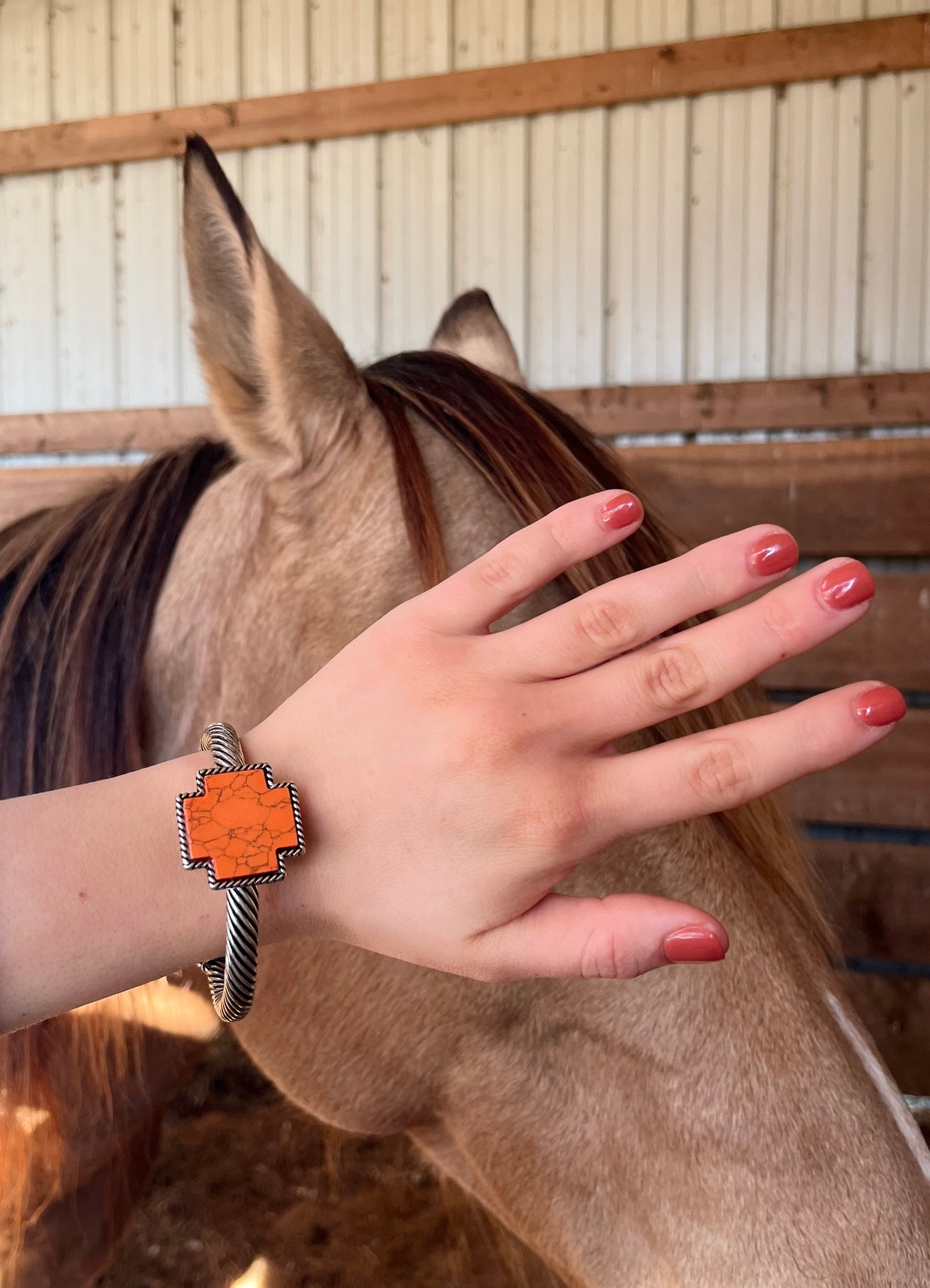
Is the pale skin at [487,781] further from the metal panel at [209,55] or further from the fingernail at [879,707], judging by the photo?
the metal panel at [209,55]

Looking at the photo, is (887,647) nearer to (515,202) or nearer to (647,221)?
(647,221)

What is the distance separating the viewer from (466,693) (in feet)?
1.44

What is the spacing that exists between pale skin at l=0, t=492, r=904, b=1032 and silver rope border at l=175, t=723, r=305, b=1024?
0.05ft

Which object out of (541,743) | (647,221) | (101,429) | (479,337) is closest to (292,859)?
(541,743)

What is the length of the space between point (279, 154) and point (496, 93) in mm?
782

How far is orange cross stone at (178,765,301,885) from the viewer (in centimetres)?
44

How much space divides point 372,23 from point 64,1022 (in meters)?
3.07

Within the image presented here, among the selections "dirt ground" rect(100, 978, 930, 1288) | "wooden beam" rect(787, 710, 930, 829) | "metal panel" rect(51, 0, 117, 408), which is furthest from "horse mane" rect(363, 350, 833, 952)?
"metal panel" rect(51, 0, 117, 408)

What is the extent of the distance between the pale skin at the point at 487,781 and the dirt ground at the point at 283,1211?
1066 mm

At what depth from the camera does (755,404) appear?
252 centimetres

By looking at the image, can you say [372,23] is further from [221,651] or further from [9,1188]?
[9,1188]

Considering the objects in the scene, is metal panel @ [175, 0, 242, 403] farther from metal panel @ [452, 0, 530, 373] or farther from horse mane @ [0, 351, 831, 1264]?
horse mane @ [0, 351, 831, 1264]

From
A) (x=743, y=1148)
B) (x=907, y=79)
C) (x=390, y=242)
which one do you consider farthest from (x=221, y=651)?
(x=907, y=79)

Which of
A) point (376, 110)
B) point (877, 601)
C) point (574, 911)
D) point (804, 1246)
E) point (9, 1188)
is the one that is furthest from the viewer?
point (376, 110)
